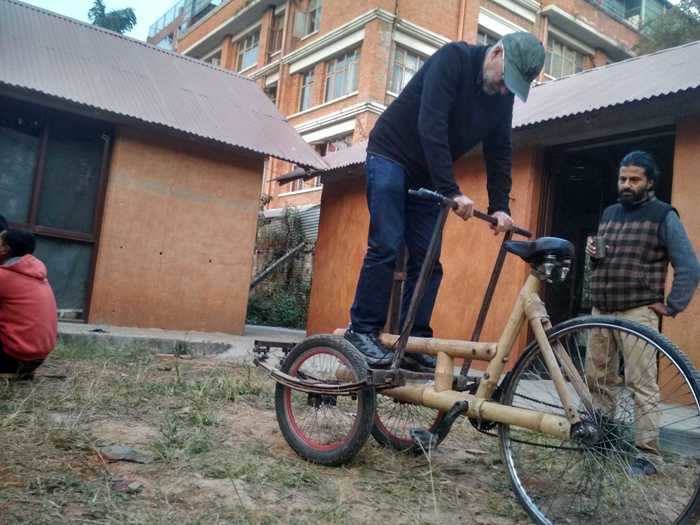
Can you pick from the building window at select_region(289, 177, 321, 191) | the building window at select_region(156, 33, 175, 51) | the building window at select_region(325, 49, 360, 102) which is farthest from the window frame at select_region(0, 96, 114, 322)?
the building window at select_region(156, 33, 175, 51)

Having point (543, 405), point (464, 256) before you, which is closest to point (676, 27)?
point (464, 256)

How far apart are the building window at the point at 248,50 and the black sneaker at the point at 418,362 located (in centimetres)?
2586

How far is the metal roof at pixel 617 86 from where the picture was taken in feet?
18.2

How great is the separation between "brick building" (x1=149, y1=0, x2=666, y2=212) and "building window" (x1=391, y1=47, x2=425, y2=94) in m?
0.03

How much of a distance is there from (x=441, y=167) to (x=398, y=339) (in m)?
0.89

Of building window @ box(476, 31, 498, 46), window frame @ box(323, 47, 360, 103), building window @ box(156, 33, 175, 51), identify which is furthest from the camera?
building window @ box(156, 33, 175, 51)

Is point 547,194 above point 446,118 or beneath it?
above

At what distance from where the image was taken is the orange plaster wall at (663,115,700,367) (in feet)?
17.7

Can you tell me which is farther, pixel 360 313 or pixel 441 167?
pixel 360 313

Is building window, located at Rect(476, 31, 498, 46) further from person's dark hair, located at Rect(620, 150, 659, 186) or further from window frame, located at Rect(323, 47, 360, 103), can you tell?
person's dark hair, located at Rect(620, 150, 659, 186)

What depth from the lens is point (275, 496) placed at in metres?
2.49

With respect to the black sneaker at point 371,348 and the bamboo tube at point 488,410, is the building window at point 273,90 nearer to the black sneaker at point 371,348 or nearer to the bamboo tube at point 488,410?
the black sneaker at point 371,348

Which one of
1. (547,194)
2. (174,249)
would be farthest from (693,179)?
(174,249)

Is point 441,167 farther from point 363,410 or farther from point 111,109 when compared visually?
point 111,109
